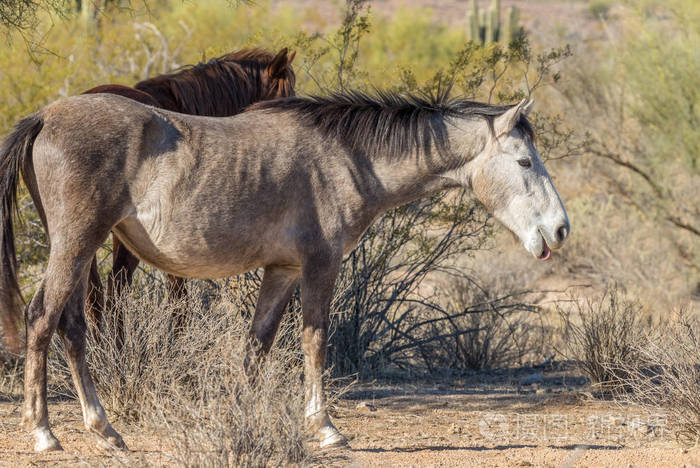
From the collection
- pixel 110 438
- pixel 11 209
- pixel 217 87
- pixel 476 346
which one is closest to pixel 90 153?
pixel 11 209

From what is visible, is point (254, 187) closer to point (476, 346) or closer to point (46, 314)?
point (46, 314)

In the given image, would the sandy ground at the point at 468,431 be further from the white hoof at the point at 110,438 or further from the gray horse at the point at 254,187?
the gray horse at the point at 254,187

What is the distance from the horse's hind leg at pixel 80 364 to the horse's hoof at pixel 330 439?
112 cm

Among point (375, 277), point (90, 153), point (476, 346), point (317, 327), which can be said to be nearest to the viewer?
point (90, 153)

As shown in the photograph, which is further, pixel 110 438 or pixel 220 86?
pixel 220 86

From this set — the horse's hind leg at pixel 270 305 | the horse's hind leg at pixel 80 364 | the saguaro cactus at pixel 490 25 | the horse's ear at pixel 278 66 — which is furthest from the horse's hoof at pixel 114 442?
the saguaro cactus at pixel 490 25

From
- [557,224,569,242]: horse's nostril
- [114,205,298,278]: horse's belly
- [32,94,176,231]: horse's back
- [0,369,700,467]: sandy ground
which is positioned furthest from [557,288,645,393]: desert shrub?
[32,94,176,231]: horse's back

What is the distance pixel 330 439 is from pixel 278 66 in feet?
10.3

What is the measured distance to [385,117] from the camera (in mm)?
5184

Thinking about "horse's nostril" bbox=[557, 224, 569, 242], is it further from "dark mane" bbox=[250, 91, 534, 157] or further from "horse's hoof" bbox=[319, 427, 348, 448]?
"horse's hoof" bbox=[319, 427, 348, 448]

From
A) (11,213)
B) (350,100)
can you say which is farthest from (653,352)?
(11,213)

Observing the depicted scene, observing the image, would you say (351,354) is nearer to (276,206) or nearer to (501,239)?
(276,206)

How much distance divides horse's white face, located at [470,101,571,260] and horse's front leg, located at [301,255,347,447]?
1.03 meters

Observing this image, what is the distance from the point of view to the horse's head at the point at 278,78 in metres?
6.62
